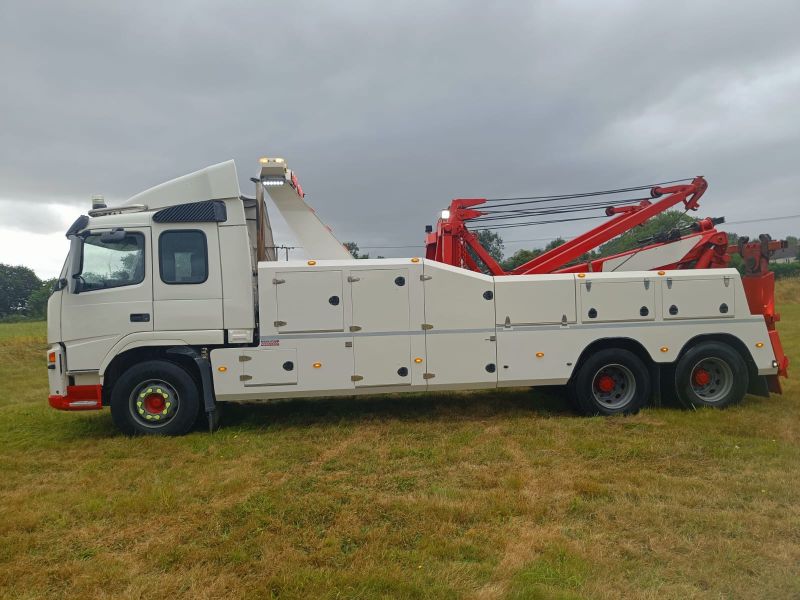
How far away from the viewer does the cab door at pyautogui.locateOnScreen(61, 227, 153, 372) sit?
644cm

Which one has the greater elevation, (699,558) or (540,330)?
(540,330)

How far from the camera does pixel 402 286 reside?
6.80 metres

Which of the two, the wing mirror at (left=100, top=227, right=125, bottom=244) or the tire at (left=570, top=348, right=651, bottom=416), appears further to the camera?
the tire at (left=570, top=348, right=651, bottom=416)

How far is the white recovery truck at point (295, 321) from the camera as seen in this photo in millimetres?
6496

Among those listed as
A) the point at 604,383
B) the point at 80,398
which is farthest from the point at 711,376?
the point at 80,398

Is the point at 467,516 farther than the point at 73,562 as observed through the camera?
Yes

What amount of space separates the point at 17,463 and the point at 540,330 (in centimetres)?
616

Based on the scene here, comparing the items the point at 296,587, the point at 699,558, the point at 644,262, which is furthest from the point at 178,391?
the point at 644,262

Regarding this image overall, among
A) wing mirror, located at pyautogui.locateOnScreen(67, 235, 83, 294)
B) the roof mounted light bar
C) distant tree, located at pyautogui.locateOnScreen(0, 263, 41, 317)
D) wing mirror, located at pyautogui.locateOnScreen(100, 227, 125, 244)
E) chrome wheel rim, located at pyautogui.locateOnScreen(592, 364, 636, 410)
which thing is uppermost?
distant tree, located at pyautogui.locateOnScreen(0, 263, 41, 317)

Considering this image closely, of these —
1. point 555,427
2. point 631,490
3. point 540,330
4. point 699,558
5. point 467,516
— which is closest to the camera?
point 699,558

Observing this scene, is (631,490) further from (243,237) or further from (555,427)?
(243,237)

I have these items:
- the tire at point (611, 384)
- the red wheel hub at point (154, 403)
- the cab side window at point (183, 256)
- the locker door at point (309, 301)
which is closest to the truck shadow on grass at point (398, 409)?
the tire at point (611, 384)

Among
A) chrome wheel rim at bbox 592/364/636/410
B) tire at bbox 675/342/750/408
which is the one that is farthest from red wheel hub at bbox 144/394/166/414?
tire at bbox 675/342/750/408

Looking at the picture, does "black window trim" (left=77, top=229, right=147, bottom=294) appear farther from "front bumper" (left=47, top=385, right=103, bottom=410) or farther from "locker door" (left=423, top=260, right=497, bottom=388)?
"locker door" (left=423, top=260, right=497, bottom=388)
